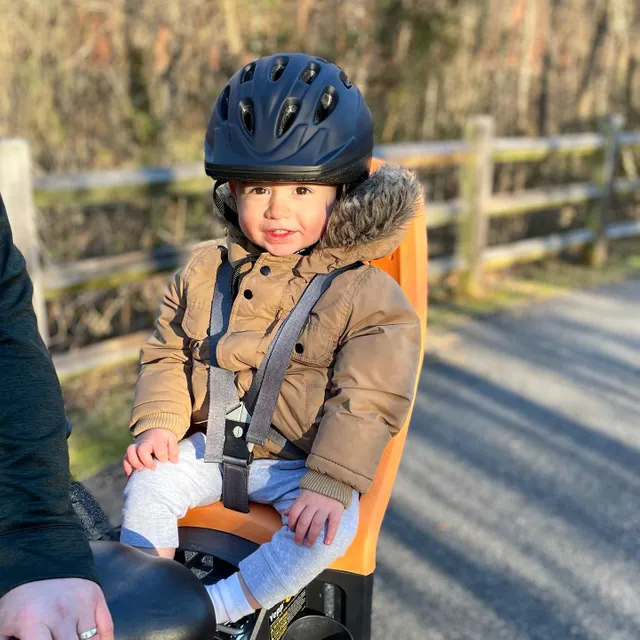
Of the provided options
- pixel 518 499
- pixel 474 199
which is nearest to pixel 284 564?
pixel 518 499

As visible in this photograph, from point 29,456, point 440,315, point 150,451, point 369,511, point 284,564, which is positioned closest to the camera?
point 29,456

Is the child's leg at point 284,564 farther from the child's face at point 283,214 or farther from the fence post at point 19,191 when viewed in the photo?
the fence post at point 19,191

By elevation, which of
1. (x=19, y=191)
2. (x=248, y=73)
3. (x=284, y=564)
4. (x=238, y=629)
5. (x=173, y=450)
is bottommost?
(x=238, y=629)

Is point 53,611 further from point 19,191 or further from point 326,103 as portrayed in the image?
point 19,191

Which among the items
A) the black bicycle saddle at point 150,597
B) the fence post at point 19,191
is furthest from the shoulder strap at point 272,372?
the fence post at point 19,191

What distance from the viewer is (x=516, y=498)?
340cm

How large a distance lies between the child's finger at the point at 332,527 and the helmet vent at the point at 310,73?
3.49 ft

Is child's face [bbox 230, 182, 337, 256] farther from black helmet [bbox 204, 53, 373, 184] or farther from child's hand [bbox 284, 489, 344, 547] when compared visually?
child's hand [bbox 284, 489, 344, 547]

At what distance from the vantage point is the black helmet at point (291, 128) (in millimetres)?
1897

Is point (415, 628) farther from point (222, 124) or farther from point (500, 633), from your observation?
point (222, 124)

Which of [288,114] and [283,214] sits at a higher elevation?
[288,114]

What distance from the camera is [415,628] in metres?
2.61

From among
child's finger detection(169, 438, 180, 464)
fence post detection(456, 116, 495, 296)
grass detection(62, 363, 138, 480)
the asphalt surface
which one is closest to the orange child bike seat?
child's finger detection(169, 438, 180, 464)

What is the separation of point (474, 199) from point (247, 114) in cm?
453
